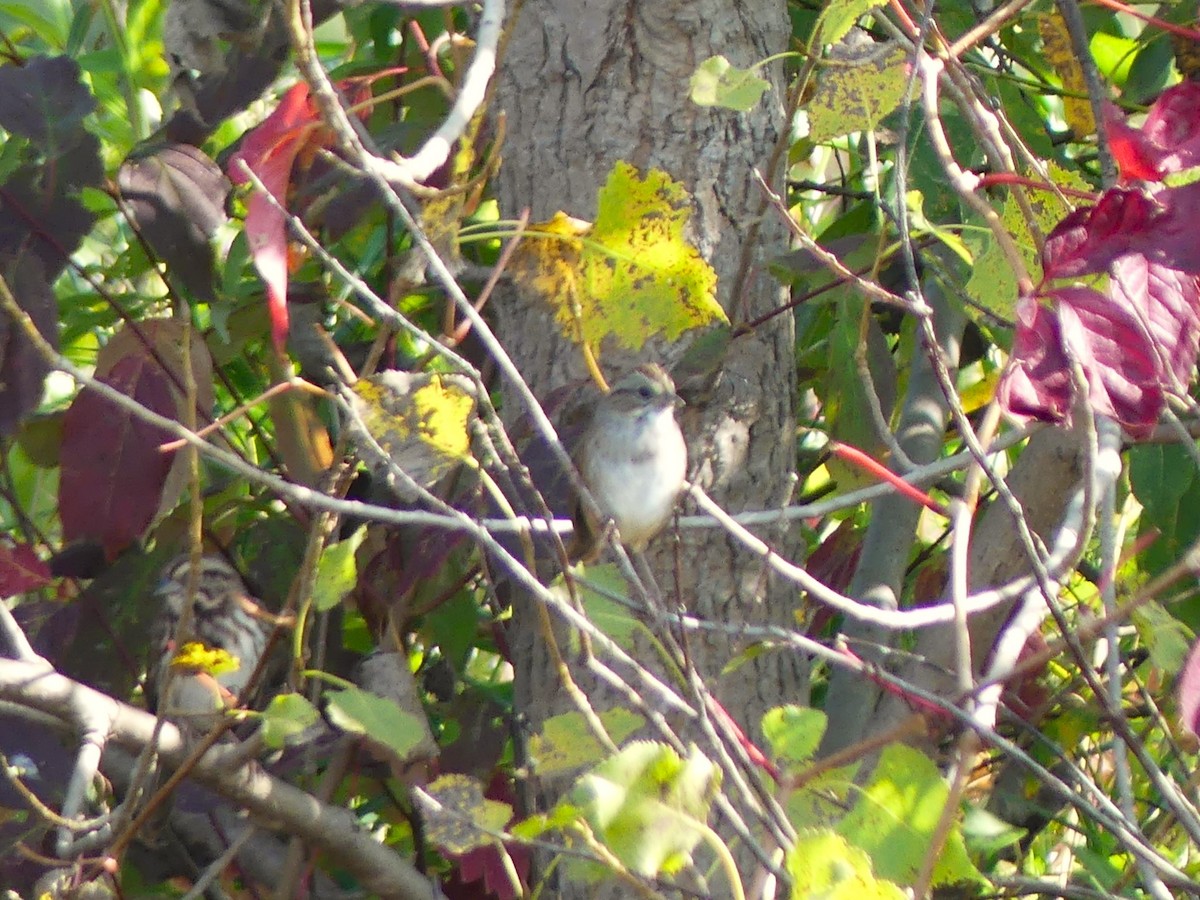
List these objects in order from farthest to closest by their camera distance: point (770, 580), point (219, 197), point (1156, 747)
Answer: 1. point (1156, 747)
2. point (770, 580)
3. point (219, 197)

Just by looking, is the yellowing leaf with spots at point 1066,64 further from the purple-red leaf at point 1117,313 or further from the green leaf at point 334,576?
the green leaf at point 334,576

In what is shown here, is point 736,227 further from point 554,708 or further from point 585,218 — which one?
point 554,708

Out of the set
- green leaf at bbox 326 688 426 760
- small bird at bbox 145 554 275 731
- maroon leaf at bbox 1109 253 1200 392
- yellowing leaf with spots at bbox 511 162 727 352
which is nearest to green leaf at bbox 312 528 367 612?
green leaf at bbox 326 688 426 760

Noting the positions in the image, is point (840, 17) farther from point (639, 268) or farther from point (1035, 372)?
point (1035, 372)

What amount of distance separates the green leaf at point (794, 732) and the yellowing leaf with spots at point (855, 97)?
2.16 ft

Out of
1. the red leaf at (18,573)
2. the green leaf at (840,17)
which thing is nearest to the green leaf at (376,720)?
the red leaf at (18,573)

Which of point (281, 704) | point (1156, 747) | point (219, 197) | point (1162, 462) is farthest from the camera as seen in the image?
point (1156, 747)

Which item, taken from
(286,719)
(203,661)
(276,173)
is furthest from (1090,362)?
(203,661)

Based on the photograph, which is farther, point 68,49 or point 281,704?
point 68,49

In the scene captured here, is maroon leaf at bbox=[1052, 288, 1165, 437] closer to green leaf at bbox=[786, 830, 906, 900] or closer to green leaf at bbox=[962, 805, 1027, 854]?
green leaf at bbox=[786, 830, 906, 900]

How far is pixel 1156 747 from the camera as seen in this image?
341 cm

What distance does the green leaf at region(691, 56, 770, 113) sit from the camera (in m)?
1.59

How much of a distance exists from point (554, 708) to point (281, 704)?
2.37 feet

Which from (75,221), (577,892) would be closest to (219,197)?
(75,221)
